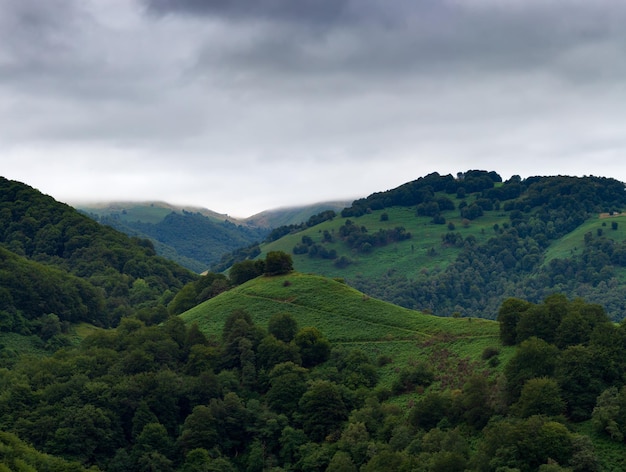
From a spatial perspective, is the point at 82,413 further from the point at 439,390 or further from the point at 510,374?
the point at 510,374

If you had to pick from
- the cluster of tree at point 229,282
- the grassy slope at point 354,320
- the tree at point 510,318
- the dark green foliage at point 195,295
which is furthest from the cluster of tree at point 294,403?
the cluster of tree at point 229,282

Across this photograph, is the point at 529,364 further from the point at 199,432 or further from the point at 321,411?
the point at 199,432

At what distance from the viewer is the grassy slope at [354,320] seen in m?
125

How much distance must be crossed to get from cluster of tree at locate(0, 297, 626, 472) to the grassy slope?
119 inches

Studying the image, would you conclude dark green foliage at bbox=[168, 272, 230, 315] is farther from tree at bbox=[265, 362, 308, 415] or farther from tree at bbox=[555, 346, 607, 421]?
tree at bbox=[555, 346, 607, 421]

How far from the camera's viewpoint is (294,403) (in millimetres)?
115250

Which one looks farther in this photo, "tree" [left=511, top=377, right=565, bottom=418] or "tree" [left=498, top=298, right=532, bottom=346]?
"tree" [left=498, top=298, right=532, bottom=346]

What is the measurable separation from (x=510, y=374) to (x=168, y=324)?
2489 inches

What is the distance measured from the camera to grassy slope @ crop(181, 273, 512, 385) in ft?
411

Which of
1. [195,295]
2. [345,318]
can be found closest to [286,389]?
[345,318]

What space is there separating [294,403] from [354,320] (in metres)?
30.3

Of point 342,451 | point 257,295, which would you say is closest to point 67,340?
point 257,295

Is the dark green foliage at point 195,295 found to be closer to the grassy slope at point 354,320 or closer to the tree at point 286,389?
the grassy slope at point 354,320

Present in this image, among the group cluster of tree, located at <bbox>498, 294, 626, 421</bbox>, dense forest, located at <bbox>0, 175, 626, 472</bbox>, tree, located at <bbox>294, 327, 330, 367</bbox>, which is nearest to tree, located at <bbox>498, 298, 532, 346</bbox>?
dense forest, located at <bbox>0, 175, 626, 472</bbox>
